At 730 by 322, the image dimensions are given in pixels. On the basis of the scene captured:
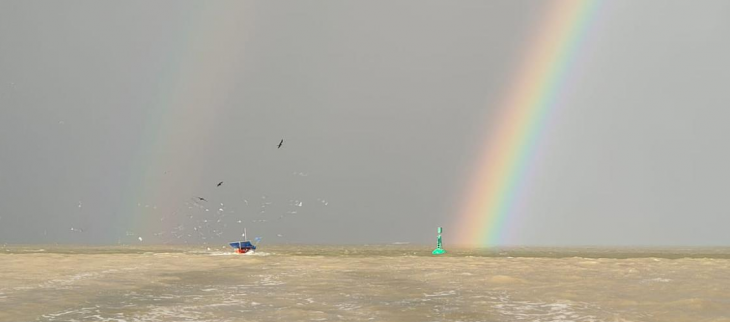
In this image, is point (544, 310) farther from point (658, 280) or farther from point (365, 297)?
point (658, 280)

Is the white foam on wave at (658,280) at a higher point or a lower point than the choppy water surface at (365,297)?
higher

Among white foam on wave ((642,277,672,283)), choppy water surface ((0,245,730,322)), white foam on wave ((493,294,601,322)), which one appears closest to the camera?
white foam on wave ((493,294,601,322))

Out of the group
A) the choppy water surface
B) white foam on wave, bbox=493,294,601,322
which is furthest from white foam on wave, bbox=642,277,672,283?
white foam on wave, bbox=493,294,601,322

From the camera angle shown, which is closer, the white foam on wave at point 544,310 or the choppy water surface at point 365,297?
the white foam on wave at point 544,310

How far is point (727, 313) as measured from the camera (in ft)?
62.0

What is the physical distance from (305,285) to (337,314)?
34.2 ft

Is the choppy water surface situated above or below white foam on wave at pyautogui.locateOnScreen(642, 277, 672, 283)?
below

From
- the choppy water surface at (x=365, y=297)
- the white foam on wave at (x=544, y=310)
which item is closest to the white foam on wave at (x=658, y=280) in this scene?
the choppy water surface at (x=365, y=297)

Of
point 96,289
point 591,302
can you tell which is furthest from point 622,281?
point 96,289

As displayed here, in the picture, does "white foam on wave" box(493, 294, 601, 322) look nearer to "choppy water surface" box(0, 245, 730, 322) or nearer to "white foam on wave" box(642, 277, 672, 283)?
"choppy water surface" box(0, 245, 730, 322)

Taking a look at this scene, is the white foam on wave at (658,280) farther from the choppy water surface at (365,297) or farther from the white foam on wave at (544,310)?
the white foam on wave at (544,310)

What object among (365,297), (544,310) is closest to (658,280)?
(544,310)

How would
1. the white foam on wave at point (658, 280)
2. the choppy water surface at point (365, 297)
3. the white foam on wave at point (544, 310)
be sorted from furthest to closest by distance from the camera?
the white foam on wave at point (658, 280), the choppy water surface at point (365, 297), the white foam on wave at point (544, 310)

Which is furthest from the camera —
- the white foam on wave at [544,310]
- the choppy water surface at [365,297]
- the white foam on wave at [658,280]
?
the white foam on wave at [658,280]
